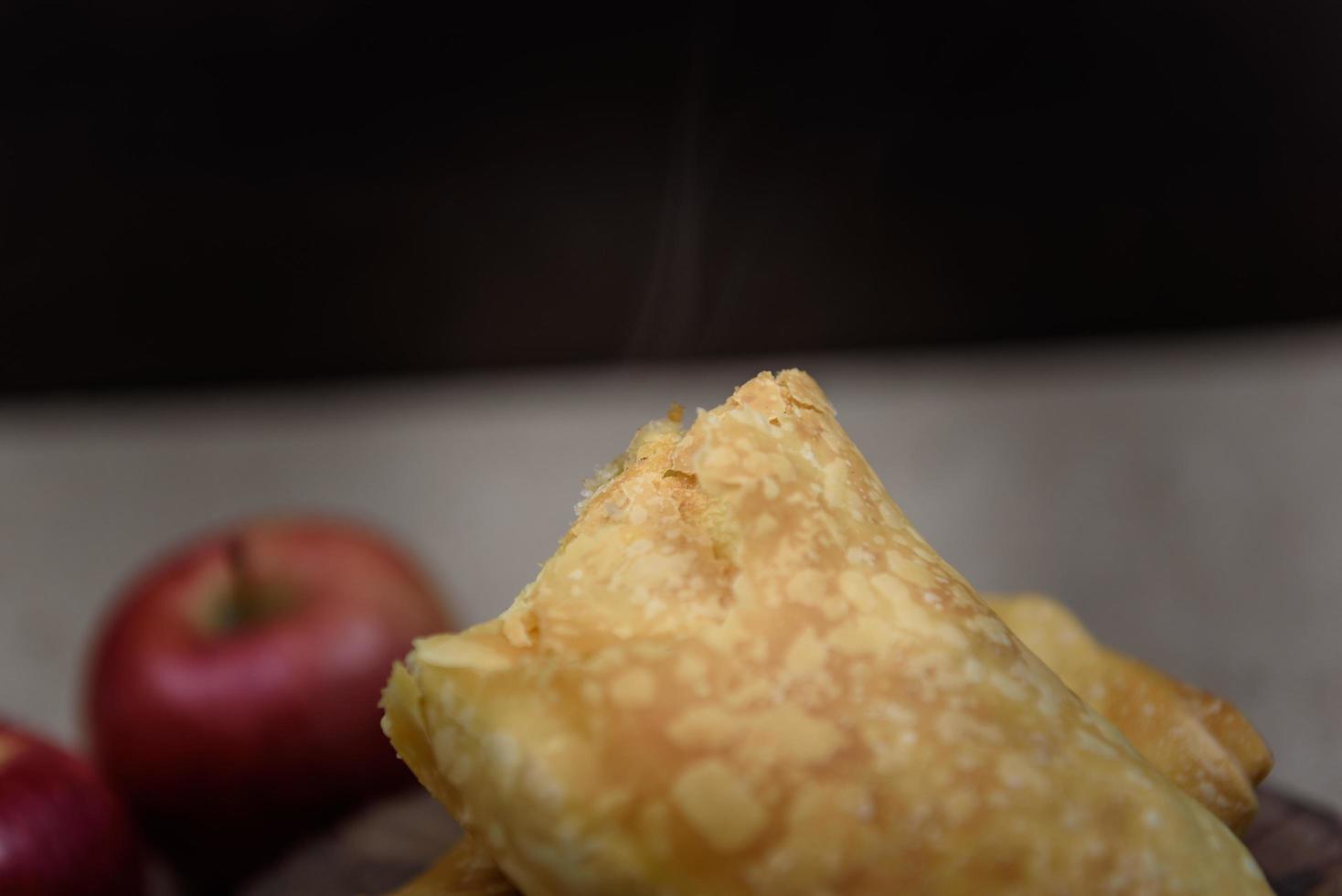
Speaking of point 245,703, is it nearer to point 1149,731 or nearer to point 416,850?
point 416,850

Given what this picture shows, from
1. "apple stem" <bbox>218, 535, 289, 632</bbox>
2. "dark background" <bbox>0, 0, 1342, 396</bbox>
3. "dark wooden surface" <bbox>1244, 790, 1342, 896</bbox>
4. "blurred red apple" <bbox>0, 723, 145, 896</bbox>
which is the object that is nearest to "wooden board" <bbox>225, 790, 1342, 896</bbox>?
"dark wooden surface" <bbox>1244, 790, 1342, 896</bbox>

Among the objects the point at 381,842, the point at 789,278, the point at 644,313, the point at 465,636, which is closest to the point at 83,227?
the point at 644,313

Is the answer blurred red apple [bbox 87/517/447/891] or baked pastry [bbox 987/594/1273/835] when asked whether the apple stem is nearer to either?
blurred red apple [bbox 87/517/447/891]

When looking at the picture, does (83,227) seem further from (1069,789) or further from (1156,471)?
(1069,789)

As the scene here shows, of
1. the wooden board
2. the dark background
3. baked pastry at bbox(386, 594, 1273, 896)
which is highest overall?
the dark background

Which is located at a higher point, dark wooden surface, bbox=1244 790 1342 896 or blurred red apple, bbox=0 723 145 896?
dark wooden surface, bbox=1244 790 1342 896
